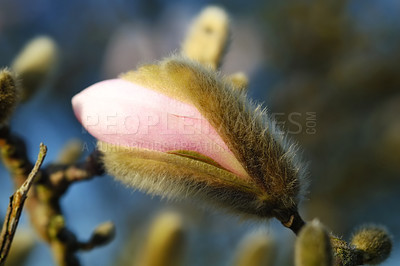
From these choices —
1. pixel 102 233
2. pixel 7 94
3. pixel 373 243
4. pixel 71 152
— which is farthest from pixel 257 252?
pixel 7 94

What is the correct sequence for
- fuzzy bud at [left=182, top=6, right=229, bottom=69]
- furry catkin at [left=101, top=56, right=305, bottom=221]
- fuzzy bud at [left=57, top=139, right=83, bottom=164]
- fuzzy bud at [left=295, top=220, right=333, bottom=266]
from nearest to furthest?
1. fuzzy bud at [left=295, top=220, right=333, bottom=266]
2. furry catkin at [left=101, top=56, right=305, bottom=221]
3. fuzzy bud at [left=182, top=6, right=229, bottom=69]
4. fuzzy bud at [left=57, top=139, right=83, bottom=164]

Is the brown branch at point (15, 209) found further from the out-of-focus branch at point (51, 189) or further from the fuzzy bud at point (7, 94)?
the out-of-focus branch at point (51, 189)

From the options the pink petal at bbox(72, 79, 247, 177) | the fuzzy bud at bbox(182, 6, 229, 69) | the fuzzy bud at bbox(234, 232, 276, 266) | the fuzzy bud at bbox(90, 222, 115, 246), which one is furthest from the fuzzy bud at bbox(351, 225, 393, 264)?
the fuzzy bud at bbox(90, 222, 115, 246)

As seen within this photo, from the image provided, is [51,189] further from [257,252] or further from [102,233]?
[257,252]

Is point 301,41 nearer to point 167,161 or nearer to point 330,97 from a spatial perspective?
point 330,97

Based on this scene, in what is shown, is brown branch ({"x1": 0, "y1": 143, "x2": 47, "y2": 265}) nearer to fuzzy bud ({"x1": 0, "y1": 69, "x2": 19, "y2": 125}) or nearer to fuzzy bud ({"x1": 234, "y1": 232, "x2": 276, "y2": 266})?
fuzzy bud ({"x1": 0, "y1": 69, "x2": 19, "y2": 125})
